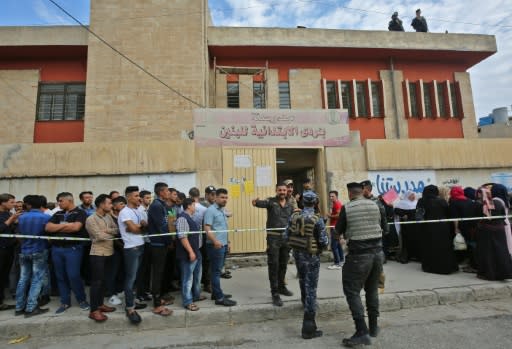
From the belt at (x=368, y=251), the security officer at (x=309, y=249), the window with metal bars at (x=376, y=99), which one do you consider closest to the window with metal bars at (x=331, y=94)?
the window with metal bars at (x=376, y=99)

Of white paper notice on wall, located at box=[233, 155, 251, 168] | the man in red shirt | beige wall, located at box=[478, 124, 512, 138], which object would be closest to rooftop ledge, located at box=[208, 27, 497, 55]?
beige wall, located at box=[478, 124, 512, 138]

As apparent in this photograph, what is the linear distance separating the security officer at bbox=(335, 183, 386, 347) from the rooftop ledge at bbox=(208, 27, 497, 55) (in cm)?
1072

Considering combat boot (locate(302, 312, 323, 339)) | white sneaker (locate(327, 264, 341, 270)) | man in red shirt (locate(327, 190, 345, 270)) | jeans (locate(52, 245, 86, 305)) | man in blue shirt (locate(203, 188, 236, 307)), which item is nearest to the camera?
combat boot (locate(302, 312, 323, 339))

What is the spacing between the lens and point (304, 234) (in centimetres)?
366

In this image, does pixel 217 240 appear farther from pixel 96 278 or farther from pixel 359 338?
pixel 359 338

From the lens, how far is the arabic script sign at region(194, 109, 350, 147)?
7.69 metres

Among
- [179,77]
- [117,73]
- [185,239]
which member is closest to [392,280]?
[185,239]

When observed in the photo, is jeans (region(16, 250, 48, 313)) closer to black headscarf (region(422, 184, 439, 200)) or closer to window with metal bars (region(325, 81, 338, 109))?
black headscarf (region(422, 184, 439, 200))

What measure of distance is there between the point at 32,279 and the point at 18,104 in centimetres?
1081

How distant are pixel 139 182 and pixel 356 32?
11212mm

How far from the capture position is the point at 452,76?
14.3 metres

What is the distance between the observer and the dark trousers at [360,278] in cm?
341

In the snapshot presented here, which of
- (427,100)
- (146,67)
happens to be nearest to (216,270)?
(146,67)

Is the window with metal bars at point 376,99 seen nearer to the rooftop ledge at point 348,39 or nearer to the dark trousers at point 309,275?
the rooftop ledge at point 348,39
